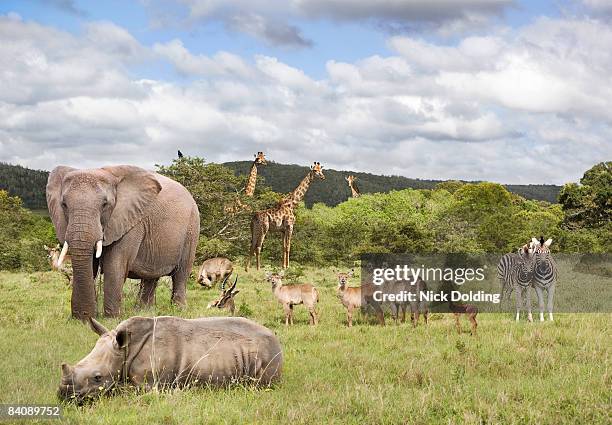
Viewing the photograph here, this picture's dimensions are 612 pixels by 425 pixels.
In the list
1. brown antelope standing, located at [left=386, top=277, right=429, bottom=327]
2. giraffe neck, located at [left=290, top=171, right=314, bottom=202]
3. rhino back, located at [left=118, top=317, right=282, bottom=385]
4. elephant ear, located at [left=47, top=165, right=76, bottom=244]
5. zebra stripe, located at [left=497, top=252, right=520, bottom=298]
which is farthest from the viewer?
giraffe neck, located at [left=290, top=171, right=314, bottom=202]

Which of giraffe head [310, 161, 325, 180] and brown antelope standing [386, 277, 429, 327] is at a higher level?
giraffe head [310, 161, 325, 180]

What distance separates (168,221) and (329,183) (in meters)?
108

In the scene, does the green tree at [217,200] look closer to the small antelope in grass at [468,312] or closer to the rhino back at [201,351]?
the small antelope in grass at [468,312]

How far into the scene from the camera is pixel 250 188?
37500 millimetres

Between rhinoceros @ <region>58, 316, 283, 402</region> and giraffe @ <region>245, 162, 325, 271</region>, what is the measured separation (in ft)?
77.4

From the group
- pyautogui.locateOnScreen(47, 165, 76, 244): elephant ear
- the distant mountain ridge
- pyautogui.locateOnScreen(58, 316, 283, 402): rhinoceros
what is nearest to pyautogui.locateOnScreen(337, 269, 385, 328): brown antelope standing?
pyautogui.locateOnScreen(47, 165, 76, 244): elephant ear

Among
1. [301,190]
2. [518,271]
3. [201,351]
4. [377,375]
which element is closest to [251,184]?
[301,190]

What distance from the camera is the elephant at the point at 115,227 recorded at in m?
12.4

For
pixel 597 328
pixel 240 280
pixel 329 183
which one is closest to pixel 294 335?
Result: pixel 597 328

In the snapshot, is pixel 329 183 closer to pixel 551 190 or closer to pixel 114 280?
pixel 551 190

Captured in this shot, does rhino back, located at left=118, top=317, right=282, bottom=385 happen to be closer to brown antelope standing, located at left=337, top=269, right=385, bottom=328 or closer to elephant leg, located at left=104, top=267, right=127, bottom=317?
elephant leg, located at left=104, top=267, right=127, bottom=317

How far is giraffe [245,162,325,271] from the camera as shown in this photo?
107ft

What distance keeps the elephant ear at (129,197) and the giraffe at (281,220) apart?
17870 mm

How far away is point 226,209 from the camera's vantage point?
33.8m
